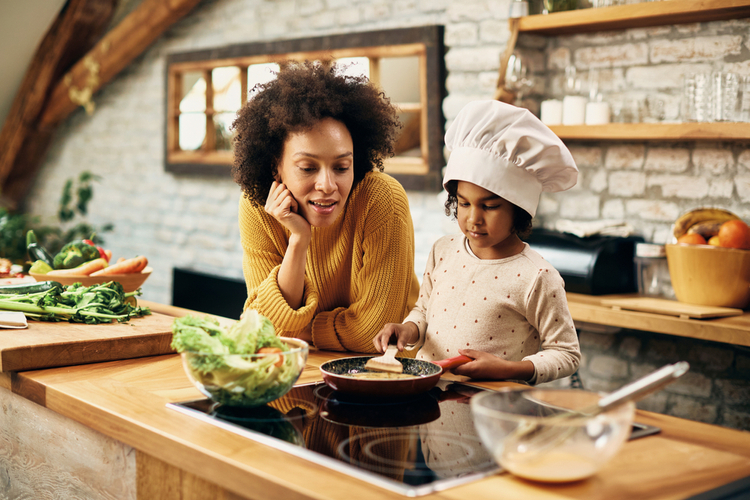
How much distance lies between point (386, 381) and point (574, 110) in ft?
7.49

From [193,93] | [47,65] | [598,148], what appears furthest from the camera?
[47,65]

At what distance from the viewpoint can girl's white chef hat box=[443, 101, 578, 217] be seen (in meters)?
1.51

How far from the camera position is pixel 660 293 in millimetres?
Result: 2986

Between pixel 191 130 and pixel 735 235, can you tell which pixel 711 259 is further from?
pixel 191 130

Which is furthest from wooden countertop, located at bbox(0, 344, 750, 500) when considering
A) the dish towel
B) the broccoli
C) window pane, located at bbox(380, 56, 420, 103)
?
window pane, located at bbox(380, 56, 420, 103)

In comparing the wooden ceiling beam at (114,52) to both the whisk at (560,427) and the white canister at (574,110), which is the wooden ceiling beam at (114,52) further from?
the whisk at (560,427)

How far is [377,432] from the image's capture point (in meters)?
1.11

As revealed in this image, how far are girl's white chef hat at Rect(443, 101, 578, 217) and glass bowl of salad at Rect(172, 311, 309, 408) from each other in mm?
577

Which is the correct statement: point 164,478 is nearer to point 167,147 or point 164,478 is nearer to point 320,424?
point 320,424

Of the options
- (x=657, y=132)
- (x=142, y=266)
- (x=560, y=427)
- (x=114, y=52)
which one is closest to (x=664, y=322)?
(x=657, y=132)

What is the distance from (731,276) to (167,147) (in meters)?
4.24

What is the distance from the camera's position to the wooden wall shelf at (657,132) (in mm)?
2703

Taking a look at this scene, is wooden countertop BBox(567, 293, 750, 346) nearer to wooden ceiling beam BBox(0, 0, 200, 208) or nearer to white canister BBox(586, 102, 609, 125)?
white canister BBox(586, 102, 609, 125)

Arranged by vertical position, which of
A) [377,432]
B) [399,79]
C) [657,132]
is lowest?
[377,432]
